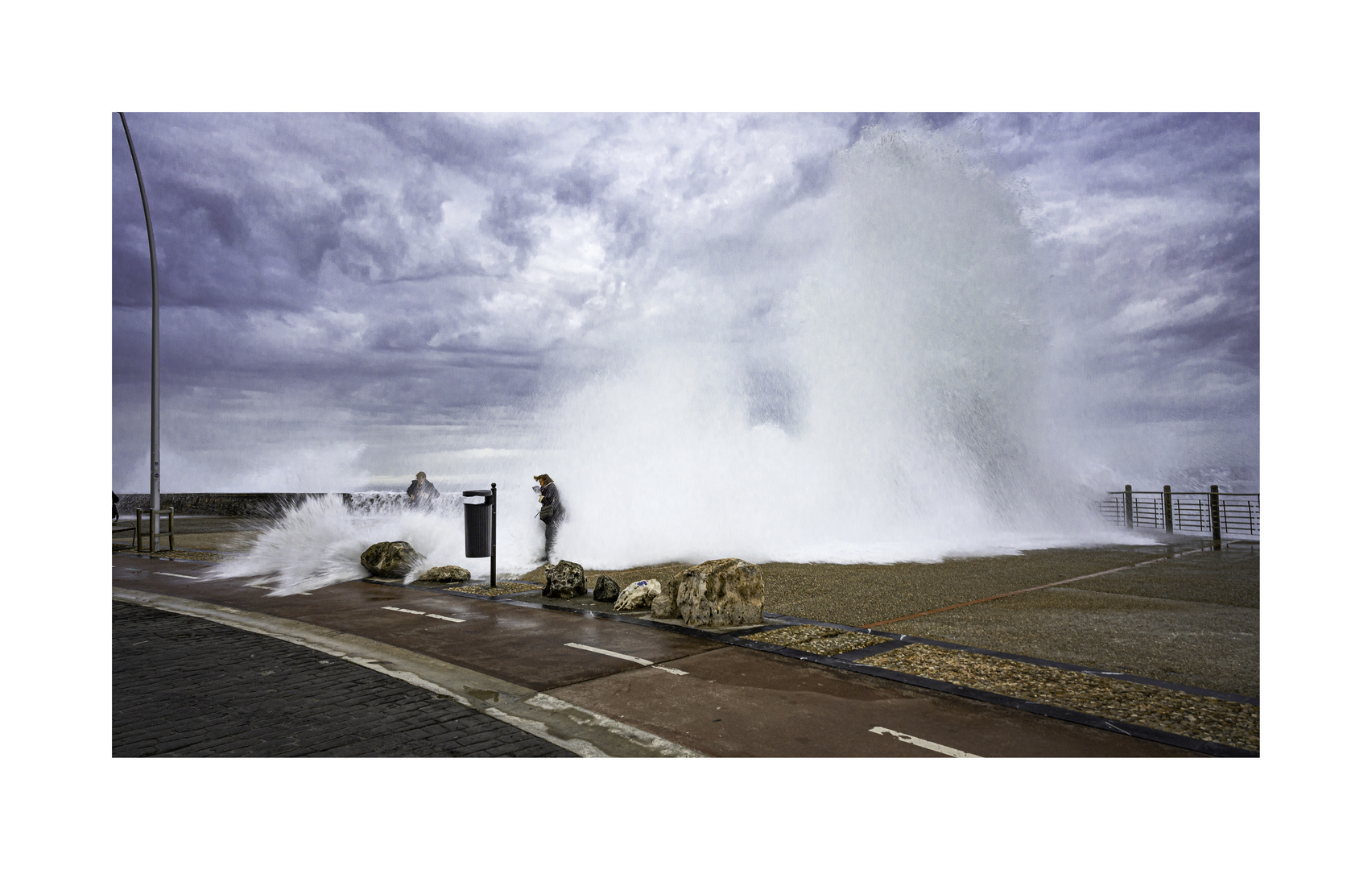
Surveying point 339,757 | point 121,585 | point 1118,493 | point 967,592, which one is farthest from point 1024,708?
point 1118,493

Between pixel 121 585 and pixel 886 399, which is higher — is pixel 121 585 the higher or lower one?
the lower one

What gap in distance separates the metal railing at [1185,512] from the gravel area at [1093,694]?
45.8 feet

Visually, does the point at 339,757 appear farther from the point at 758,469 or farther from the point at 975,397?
the point at 975,397

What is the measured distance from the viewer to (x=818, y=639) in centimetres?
620

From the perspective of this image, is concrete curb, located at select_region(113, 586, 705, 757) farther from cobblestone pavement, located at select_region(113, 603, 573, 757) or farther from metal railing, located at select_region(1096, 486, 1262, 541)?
metal railing, located at select_region(1096, 486, 1262, 541)

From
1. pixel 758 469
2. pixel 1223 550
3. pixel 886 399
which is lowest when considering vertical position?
pixel 1223 550

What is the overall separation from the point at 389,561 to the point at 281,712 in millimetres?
6859

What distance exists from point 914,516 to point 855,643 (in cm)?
1367

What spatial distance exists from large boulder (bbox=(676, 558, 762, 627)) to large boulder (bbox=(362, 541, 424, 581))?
5.67m

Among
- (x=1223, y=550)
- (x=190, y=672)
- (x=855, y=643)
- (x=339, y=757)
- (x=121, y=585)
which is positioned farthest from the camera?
(x=1223, y=550)

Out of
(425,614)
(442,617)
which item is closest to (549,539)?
(425,614)

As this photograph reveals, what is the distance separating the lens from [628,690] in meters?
4.77

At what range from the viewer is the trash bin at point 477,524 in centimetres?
1038

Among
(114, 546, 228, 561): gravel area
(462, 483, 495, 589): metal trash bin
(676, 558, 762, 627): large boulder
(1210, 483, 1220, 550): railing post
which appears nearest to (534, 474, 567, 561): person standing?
(462, 483, 495, 589): metal trash bin
